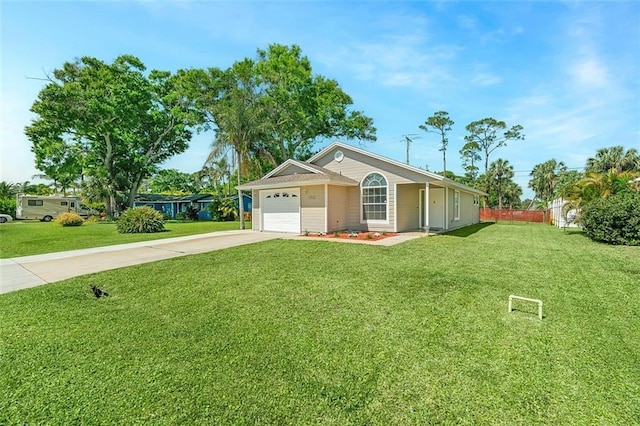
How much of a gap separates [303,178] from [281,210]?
2170 mm

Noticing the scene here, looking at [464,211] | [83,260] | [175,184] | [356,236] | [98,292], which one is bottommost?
[98,292]

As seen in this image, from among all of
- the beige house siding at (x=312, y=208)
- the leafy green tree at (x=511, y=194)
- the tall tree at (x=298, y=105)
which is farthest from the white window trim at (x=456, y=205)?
the leafy green tree at (x=511, y=194)

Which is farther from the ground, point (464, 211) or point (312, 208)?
point (312, 208)

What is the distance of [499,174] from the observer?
127 feet

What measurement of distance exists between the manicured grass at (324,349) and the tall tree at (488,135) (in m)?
37.0

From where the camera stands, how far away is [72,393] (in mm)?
2846

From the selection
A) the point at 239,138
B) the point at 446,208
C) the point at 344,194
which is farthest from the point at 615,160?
the point at 239,138

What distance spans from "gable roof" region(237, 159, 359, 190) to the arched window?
62cm

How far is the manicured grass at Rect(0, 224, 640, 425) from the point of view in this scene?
263cm

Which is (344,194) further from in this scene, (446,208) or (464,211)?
(464,211)

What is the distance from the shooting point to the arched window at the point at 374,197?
14.5 m

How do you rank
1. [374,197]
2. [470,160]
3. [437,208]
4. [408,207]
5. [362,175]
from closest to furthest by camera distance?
1. [374,197]
2. [362,175]
3. [408,207]
4. [437,208]
5. [470,160]

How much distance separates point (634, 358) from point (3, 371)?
22.2 ft

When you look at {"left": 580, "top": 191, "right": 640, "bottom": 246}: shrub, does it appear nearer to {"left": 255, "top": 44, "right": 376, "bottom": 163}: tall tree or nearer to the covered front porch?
the covered front porch
